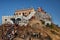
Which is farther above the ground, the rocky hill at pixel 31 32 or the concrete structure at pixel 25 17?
the concrete structure at pixel 25 17

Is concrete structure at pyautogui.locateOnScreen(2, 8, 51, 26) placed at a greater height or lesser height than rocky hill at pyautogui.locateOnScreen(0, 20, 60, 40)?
greater

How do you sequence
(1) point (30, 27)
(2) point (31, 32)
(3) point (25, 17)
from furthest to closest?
1. (3) point (25, 17)
2. (1) point (30, 27)
3. (2) point (31, 32)

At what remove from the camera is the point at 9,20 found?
51.8 feet

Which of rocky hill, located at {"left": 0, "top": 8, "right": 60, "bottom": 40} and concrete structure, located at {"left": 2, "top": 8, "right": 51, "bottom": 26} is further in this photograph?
concrete structure, located at {"left": 2, "top": 8, "right": 51, "bottom": 26}

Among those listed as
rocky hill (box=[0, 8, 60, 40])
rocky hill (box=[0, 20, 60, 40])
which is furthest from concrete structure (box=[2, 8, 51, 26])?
rocky hill (box=[0, 20, 60, 40])

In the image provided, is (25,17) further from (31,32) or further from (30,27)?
(31,32)

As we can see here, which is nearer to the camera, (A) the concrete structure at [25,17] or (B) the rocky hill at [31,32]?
(B) the rocky hill at [31,32]

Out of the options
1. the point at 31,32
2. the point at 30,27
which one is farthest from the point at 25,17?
the point at 31,32

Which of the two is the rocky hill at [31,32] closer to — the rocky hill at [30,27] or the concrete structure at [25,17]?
the rocky hill at [30,27]

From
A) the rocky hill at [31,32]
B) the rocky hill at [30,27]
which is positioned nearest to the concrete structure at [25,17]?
the rocky hill at [30,27]

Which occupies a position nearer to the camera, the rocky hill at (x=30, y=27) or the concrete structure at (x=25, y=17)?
the rocky hill at (x=30, y=27)

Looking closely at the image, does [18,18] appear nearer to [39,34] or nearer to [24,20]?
[24,20]

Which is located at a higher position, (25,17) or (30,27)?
(25,17)

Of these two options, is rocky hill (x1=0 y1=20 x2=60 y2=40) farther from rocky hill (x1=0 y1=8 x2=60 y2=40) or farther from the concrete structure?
the concrete structure
